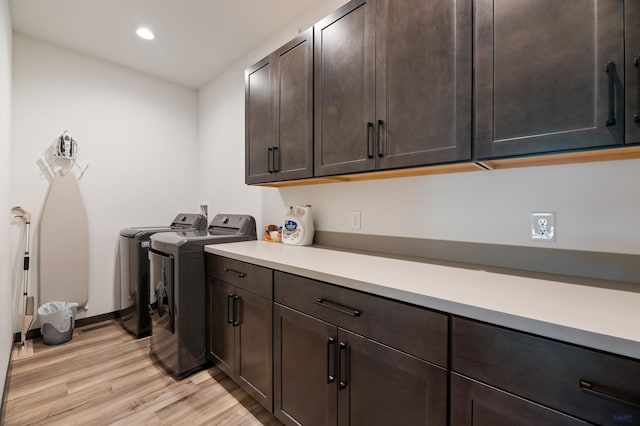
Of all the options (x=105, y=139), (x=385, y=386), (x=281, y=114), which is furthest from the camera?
(x=105, y=139)

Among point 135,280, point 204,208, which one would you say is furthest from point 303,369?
point 204,208

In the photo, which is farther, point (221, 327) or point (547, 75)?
point (221, 327)

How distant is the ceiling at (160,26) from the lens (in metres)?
2.09

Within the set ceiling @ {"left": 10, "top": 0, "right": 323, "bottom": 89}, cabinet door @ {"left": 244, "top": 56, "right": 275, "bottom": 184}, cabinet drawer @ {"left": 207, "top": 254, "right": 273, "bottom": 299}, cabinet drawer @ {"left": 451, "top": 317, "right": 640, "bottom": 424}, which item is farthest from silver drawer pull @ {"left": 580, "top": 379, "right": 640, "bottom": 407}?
ceiling @ {"left": 10, "top": 0, "right": 323, "bottom": 89}

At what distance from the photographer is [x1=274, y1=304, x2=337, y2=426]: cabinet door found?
1196 millimetres

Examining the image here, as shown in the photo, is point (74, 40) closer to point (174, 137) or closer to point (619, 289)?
point (174, 137)

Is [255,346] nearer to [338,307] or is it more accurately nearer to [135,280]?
[338,307]

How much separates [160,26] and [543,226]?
9.77 feet

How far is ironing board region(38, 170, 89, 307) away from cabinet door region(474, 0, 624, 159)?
10.9 ft

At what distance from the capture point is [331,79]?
1.60 m

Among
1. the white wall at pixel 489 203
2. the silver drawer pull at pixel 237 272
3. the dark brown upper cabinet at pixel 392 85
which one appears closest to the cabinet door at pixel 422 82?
the dark brown upper cabinet at pixel 392 85

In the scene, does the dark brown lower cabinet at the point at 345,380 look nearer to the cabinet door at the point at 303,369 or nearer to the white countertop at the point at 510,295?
the cabinet door at the point at 303,369

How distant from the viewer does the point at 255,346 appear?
63.1 inches

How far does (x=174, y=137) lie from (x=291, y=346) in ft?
9.79
